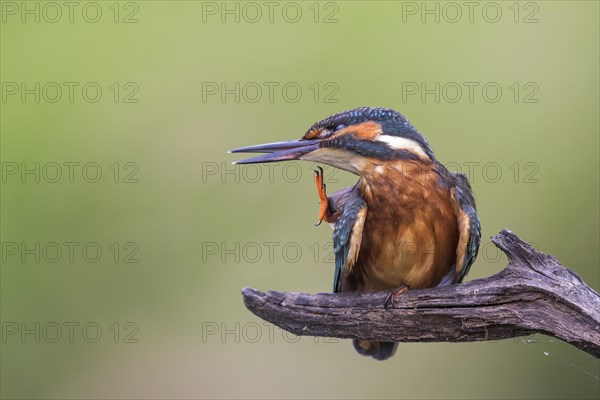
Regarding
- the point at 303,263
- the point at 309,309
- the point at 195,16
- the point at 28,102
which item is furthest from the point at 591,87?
the point at 28,102

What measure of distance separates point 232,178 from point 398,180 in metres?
2.16

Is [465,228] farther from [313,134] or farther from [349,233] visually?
[313,134]

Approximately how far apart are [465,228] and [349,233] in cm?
42

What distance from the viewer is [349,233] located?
10.6 ft

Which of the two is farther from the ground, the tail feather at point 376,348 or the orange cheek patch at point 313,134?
the orange cheek patch at point 313,134

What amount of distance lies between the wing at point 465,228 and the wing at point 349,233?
353 mm

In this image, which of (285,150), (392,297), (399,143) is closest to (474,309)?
(392,297)

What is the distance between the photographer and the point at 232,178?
5293 mm

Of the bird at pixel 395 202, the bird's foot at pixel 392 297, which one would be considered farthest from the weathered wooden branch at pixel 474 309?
the bird at pixel 395 202

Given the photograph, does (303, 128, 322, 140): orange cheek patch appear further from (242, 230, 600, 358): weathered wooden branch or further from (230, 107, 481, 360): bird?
(242, 230, 600, 358): weathered wooden branch

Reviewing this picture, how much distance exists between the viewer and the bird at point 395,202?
10.7 feet

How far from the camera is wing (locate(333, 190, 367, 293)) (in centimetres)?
323

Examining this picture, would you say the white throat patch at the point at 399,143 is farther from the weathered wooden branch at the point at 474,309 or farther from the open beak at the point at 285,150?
the weathered wooden branch at the point at 474,309

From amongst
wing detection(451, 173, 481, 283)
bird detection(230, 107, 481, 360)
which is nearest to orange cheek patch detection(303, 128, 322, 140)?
bird detection(230, 107, 481, 360)
